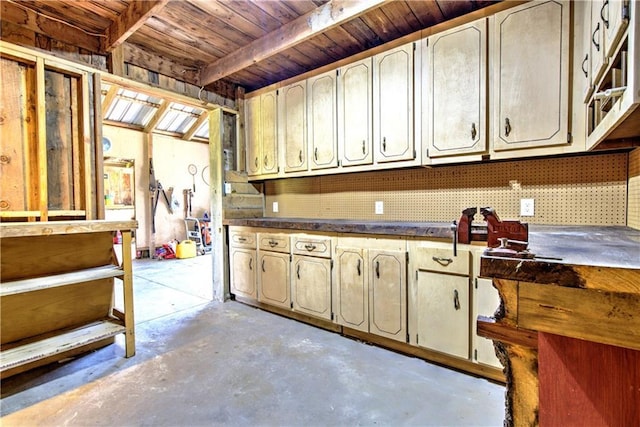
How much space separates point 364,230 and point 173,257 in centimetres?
544

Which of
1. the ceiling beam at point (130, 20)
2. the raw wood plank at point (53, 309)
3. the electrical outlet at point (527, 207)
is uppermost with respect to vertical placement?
the ceiling beam at point (130, 20)

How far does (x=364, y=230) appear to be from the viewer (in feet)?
7.61

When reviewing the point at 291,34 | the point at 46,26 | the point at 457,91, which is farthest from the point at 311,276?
the point at 46,26

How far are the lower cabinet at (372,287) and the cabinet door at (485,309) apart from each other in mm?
460

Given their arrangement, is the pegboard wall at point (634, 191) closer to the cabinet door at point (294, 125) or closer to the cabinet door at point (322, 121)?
the cabinet door at point (322, 121)

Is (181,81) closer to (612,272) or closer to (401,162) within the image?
(401,162)

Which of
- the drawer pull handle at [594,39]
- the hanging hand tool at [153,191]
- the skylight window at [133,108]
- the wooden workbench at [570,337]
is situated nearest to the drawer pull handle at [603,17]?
the drawer pull handle at [594,39]

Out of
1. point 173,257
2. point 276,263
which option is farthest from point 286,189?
point 173,257

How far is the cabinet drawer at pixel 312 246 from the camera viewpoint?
2.60m

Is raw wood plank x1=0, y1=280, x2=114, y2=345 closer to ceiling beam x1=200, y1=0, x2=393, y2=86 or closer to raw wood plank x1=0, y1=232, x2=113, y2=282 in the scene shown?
raw wood plank x1=0, y1=232, x2=113, y2=282

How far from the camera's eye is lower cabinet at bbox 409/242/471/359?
193 cm

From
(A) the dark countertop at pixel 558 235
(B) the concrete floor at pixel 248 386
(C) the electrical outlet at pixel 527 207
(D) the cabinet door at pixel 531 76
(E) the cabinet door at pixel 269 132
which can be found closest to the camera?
(A) the dark countertop at pixel 558 235

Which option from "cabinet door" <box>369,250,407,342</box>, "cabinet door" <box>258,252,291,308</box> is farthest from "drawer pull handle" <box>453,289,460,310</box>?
"cabinet door" <box>258,252,291,308</box>

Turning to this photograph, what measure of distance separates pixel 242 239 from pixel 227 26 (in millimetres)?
2002
